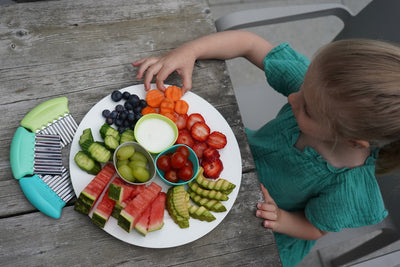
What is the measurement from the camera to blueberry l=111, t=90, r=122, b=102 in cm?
107

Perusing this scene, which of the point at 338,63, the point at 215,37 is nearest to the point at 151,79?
the point at 215,37

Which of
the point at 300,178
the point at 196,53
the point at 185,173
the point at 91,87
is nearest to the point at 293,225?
the point at 300,178

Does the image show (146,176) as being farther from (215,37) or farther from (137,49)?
(215,37)

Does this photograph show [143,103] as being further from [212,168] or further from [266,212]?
[266,212]

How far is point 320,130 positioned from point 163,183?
531mm

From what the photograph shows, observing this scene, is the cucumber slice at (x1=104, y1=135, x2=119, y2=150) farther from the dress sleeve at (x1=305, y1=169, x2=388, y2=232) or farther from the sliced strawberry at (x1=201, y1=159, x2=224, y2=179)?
the dress sleeve at (x1=305, y1=169, x2=388, y2=232)

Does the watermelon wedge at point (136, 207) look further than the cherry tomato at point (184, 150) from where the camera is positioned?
No

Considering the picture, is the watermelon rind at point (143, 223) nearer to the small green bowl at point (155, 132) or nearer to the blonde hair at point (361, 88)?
the small green bowl at point (155, 132)

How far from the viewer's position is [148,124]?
108 centimetres

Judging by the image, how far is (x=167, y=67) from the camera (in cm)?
115

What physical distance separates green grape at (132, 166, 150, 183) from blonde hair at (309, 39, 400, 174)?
56cm

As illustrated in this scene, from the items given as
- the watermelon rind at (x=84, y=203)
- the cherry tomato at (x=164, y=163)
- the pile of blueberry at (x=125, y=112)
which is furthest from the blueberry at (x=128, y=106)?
the watermelon rind at (x=84, y=203)

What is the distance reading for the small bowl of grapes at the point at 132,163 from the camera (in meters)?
0.94

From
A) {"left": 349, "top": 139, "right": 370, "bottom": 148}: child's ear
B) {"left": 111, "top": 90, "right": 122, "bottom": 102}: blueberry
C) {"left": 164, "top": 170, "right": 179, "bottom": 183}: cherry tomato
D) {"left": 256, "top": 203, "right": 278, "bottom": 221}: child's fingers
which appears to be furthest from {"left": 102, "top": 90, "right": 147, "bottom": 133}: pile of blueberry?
{"left": 349, "top": 139, "right": 370, "bottom": 148}: child's ear
